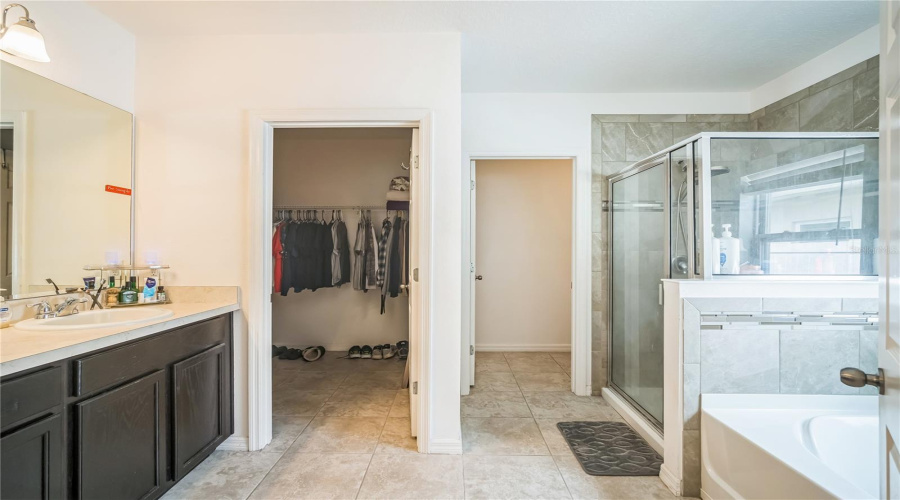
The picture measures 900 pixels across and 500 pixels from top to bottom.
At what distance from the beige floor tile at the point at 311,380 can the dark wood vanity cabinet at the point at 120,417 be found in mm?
1009

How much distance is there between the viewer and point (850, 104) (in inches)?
85.0

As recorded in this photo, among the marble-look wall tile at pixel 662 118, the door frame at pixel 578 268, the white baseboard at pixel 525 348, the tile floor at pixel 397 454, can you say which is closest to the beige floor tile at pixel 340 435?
the tile floor at pixel 397 454

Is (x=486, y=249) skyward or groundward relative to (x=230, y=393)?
skyward

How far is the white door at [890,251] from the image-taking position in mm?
663

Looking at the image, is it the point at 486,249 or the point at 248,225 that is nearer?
the point at 248,225

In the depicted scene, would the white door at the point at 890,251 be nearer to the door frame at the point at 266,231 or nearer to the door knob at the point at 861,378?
the door knob at the point at 861,378

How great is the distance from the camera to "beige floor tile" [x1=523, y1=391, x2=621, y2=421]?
8.33 ft

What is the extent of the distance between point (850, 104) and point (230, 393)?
3947 millimetres

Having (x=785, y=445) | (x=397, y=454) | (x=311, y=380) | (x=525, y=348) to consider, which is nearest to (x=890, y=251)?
(x=785, y=445)

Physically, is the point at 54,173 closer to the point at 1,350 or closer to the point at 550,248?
the point at 1,350

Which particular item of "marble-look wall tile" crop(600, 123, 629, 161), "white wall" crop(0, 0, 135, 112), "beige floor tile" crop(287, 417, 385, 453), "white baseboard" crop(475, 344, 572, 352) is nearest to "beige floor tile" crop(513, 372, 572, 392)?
"white baseboard" crop(475, 344, 572, 352)

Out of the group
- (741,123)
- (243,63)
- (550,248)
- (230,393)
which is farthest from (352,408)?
(741,123)

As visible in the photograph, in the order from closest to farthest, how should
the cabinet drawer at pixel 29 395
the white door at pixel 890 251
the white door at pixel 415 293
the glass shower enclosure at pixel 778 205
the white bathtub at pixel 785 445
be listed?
the white door at pixel 890 251 < the cabinet drawer at pixel 29 395 < the white bathtub at pixel 785 445 < the glass shower enclosure at pixel 778 205 < the white door at pixel 415 293

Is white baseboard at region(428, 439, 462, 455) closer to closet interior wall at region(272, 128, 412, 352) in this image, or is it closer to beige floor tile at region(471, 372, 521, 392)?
beige floor tile at region(471, 372, 521, 392)
